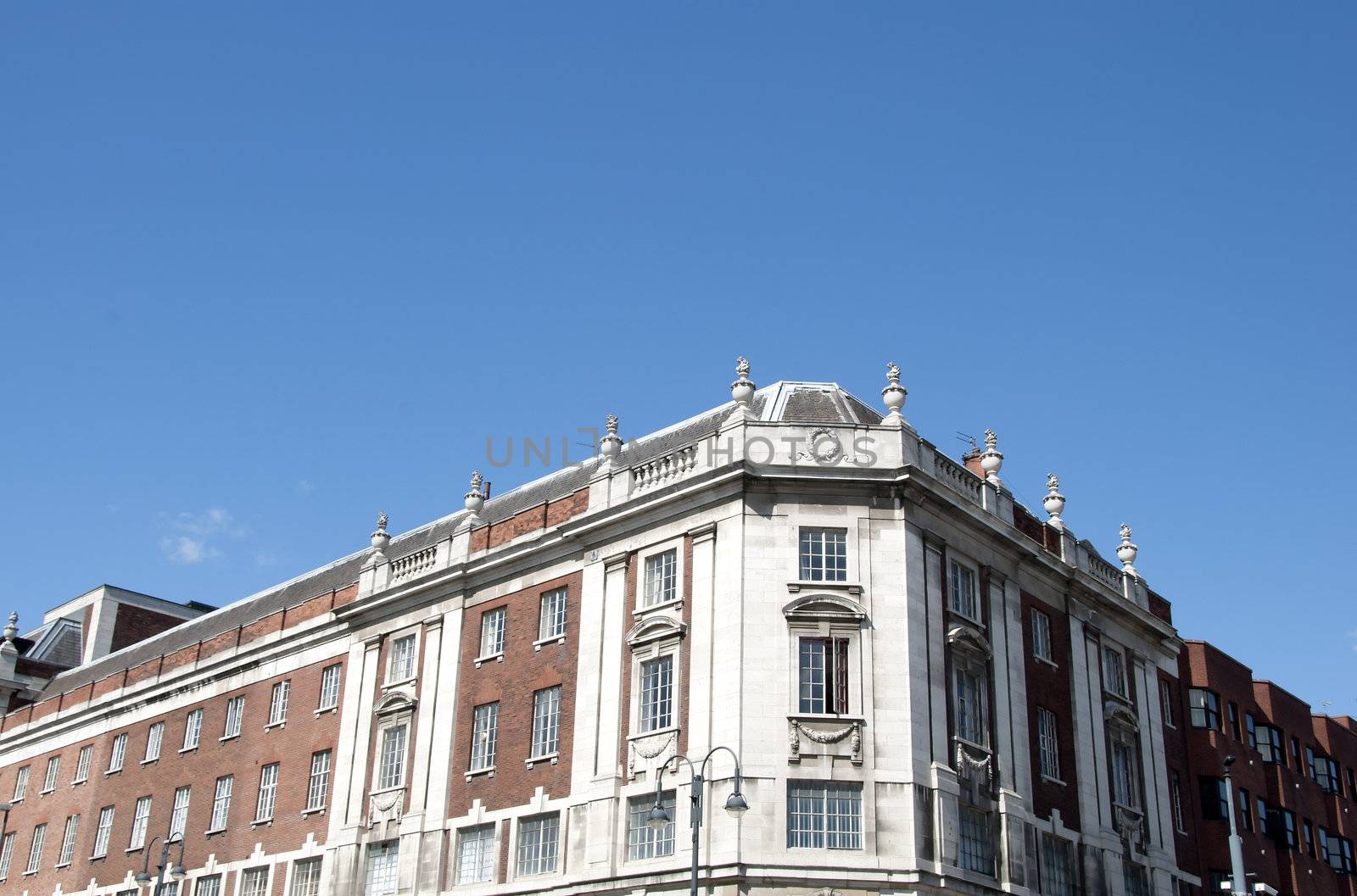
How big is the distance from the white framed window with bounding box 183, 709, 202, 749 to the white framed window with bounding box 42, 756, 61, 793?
10605mm

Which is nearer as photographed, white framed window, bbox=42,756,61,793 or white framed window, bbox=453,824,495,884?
white framed window, bbox=453,824,495,884

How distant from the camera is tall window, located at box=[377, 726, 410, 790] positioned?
45.0 metres

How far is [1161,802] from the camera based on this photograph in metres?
46.6

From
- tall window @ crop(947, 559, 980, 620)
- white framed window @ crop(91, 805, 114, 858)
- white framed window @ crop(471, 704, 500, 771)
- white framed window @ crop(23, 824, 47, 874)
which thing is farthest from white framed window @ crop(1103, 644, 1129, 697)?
white framed window @ crop(23, 824, 47, 874)

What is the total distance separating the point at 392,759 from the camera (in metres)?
45.6

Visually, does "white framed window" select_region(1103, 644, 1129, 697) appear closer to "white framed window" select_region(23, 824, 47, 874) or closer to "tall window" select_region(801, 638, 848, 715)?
"tall window" select_region(801, 638, 848, 715)

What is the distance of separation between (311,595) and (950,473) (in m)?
26.8

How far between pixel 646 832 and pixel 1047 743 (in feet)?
42.2

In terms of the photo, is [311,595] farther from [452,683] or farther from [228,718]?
[452,683]

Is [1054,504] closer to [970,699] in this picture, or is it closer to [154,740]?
[970,699]

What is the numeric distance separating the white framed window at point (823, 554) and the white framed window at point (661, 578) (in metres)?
3.71

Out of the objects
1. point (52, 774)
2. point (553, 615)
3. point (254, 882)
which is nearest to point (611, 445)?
point (553, 615)

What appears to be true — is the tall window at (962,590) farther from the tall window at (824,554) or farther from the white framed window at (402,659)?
the white framed window at (402,659)

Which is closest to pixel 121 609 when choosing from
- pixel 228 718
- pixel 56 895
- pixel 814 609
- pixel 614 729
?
pixel 56 895
